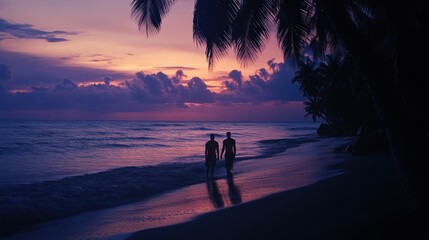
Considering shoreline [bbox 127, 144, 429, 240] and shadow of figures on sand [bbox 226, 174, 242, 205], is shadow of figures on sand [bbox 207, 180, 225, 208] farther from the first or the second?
shoreline [bbox 127, 144, 429, 240]

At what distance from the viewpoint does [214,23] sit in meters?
7.34

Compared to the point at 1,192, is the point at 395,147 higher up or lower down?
higher up

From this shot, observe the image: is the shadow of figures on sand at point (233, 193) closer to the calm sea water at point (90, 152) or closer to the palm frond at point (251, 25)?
the palm frond at point (251, 25)

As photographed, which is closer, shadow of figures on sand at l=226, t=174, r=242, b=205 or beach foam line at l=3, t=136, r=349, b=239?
beach foam line at l=3, t=136, r=349, b=239

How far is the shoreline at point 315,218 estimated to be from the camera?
5664mm

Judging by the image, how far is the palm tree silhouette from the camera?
14.8ft

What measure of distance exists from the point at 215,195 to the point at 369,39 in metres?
5.41

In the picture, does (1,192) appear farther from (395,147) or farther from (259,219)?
(395,147)

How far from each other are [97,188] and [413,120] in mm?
10394

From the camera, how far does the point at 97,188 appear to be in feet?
41.8

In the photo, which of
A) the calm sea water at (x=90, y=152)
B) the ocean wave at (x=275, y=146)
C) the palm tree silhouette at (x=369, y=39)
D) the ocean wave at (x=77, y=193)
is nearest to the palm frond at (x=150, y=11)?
the palm tree silhouette at (x=369, y=39)

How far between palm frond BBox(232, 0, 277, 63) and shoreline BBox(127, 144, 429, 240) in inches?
126

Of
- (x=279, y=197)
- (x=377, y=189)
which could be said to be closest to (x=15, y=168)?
(x=279, y=197)

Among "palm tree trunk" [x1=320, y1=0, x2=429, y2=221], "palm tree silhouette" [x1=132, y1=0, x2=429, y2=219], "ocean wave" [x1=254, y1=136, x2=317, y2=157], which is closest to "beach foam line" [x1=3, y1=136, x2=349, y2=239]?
"palm tree silhouette" [x1=132, y1=0, x2=429, y2=219]
